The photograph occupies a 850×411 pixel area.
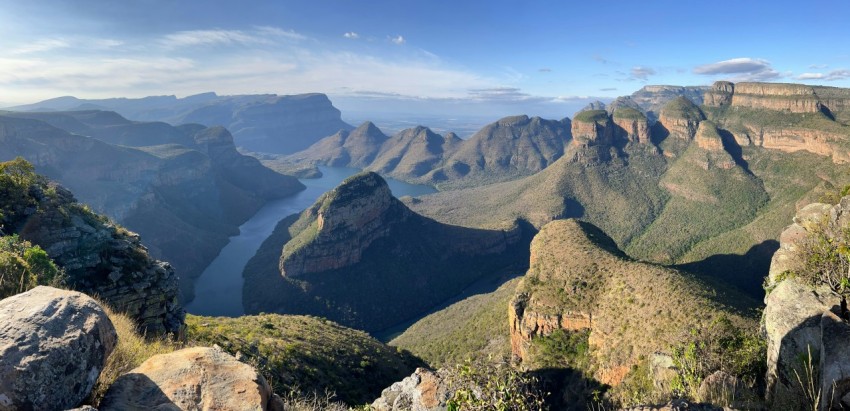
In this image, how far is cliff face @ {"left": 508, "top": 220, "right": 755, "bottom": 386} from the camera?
106ft

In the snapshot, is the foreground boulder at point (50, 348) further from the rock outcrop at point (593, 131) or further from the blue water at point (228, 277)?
the rock outcrop at point (593, 131)

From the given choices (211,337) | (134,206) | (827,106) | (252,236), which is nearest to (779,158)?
(827,106)

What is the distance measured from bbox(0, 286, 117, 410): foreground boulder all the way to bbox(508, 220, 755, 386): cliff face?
29272mm

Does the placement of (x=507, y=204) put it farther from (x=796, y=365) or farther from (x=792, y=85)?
(x=796, y=365)

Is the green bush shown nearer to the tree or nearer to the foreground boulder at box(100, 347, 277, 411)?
the foreground boulder at box(100, 347, 277, 411)

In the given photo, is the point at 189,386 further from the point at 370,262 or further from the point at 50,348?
the point at 370,262

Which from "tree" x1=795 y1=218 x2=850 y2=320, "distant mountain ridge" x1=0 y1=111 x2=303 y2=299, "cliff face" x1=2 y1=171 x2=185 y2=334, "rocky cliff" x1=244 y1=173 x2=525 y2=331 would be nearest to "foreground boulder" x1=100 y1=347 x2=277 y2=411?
"cliff face" x1=2 y1=171 x2=185 y2=334

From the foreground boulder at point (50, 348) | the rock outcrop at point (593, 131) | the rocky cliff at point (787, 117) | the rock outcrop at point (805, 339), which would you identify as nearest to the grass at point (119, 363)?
the foreground boulder at point (50, 348)

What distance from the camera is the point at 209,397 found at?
8148 mm

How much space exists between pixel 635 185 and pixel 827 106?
5569 cm

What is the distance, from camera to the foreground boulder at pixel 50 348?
6.20m

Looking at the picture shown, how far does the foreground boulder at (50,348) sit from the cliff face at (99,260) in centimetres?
1319

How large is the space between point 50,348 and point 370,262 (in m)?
100

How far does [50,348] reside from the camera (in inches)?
264
